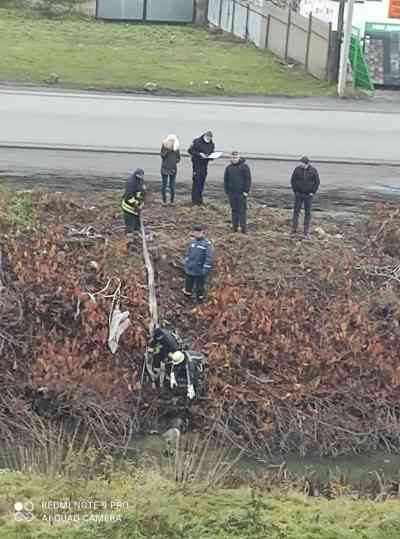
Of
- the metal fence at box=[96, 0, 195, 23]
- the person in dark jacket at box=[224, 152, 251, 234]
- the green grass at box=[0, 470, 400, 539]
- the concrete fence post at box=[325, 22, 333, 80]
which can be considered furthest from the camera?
the metal fence at box=[96, 0, 195, 23]

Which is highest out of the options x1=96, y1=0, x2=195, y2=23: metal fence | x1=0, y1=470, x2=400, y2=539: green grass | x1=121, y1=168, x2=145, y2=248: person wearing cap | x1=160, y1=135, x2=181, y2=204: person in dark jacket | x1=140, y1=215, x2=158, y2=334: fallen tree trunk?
x1=96, y1=0, x2=195, y2=23: metal fence

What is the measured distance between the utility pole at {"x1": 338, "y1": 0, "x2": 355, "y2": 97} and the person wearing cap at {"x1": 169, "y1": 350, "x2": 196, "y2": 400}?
15559 mm

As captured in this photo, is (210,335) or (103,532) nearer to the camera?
(103,532)

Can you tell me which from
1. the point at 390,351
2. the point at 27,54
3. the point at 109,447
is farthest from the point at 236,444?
the point at 27,54

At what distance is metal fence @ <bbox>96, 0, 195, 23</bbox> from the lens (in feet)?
131

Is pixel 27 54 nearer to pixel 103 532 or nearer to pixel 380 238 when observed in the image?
pixel 380 238

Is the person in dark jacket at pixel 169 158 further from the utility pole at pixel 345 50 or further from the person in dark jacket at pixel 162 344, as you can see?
the utility pole at pixel 345 50

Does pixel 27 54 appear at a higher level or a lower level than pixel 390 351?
higher

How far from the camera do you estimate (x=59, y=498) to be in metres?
12.2

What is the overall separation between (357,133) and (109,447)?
13137mm

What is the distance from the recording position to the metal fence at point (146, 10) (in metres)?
39.8

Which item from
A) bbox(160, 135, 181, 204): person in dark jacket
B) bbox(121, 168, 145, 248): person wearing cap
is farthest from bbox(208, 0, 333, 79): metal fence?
bbox(121, 168, 145, 248): person wearing cap

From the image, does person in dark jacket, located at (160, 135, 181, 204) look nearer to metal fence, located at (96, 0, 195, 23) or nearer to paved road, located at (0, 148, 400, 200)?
paved road, located at (0, 148, 400, 200)

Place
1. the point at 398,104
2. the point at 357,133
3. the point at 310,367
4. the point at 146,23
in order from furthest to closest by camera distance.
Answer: the point at 146,23
the point at 398,104
the point at 357,133
the point at 310,367
